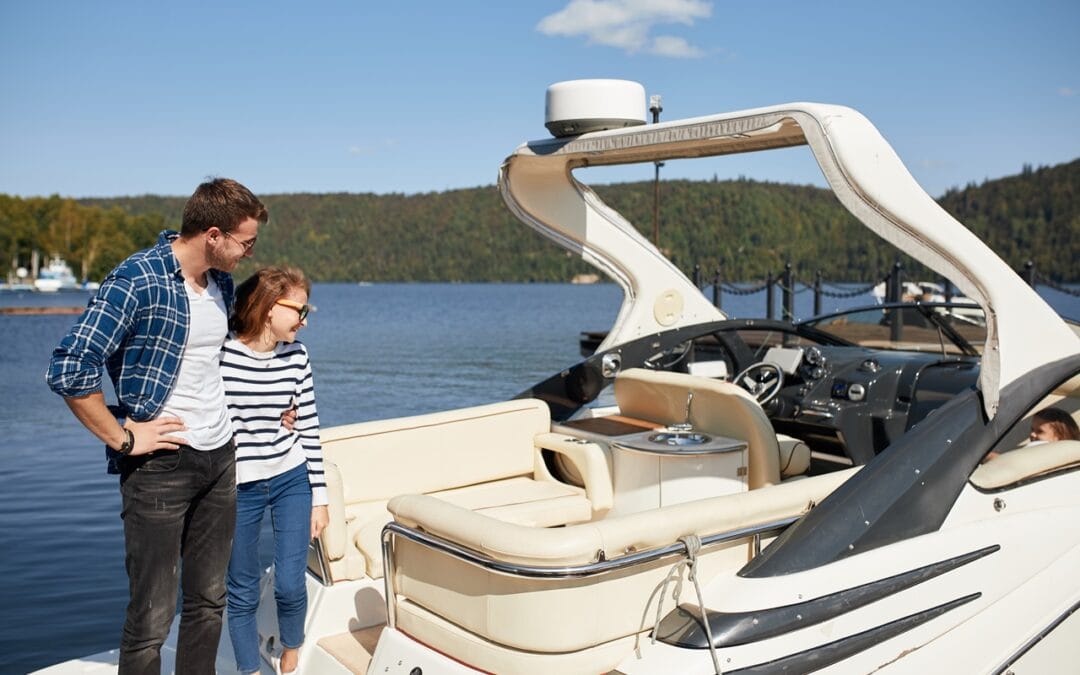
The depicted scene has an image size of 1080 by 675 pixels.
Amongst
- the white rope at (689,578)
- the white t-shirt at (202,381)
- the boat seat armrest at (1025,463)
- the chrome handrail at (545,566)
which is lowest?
the white rope at (689,578)

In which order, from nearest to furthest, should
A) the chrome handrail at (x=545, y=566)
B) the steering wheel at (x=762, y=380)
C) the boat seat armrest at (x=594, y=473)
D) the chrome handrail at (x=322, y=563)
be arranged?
the chrome handrail at (x=545, y=566)
the chrome handrail at (x=322, y=563)
the boat seat armrest at (x=594, y=473)
the steering wheel at (x=762, y=380)

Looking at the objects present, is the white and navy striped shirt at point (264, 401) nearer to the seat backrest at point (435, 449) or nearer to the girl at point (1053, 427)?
the seat backrest at point (435, 449)

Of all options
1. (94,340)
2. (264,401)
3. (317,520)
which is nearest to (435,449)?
(317,520)

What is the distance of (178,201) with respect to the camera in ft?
352

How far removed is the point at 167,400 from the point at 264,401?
0.38 meters

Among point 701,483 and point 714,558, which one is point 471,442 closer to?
point 701,483

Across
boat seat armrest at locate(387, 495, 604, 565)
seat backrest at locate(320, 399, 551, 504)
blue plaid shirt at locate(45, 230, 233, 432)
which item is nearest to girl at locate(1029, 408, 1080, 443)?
boat seat armrest at locate(387, 495, 604, 565)

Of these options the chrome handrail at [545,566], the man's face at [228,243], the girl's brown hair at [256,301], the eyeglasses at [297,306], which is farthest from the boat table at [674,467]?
the man's face at [228,243]

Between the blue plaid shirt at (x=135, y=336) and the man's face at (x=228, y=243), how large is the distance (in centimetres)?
10

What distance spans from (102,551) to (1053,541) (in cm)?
655

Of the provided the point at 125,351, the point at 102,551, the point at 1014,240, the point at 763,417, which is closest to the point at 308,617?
the point at 125,351

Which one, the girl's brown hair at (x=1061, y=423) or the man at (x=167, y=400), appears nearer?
the man at (x=167, y=400)

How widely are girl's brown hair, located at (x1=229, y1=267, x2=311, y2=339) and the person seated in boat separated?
2.65 m

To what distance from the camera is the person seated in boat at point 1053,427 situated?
11.4 feet
